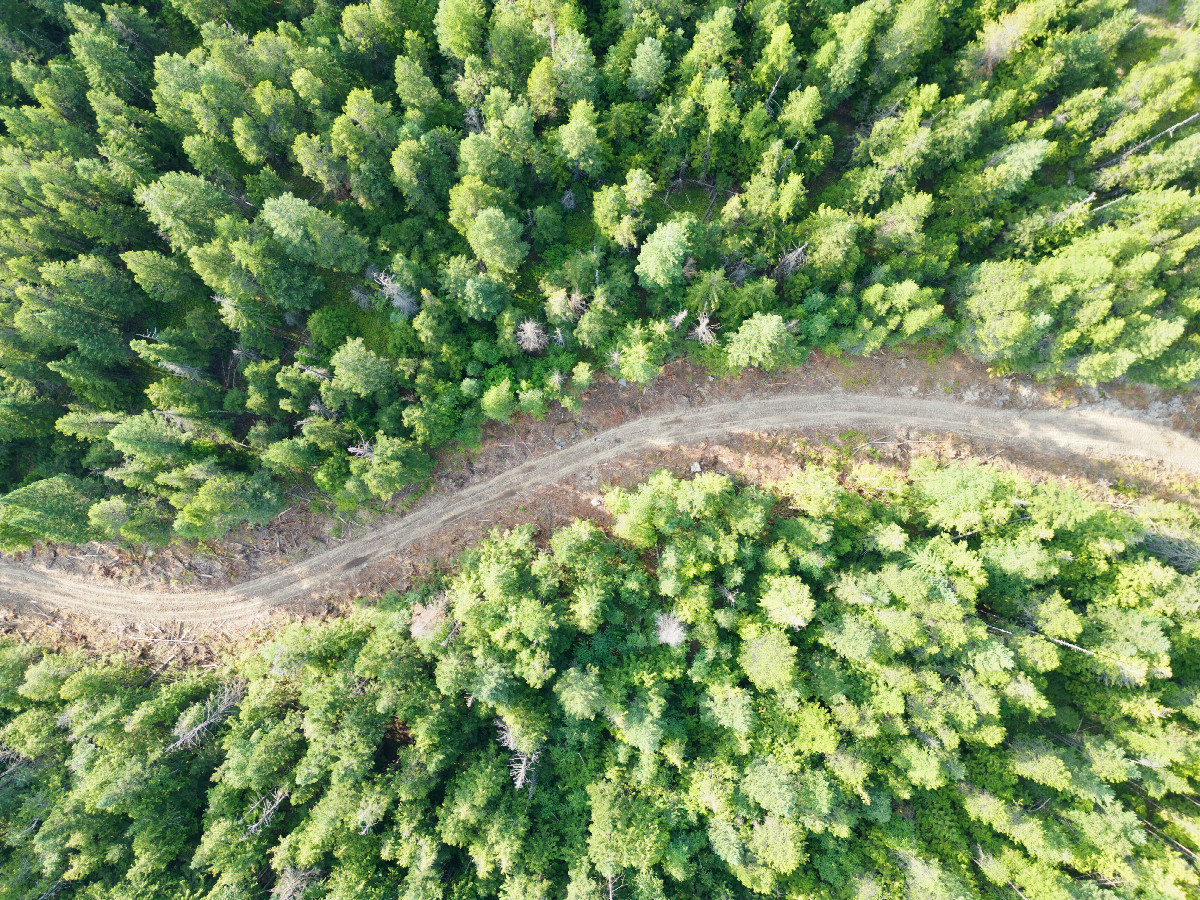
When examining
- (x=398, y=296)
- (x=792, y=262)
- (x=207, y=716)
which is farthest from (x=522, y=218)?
(x=207, y=716)

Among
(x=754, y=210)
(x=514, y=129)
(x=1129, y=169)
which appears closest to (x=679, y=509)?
(x=754, y=210)

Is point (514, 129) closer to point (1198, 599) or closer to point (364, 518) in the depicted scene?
point (364, 518)

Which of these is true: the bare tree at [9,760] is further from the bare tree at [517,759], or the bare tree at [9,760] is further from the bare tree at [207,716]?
the bare tree at [517,759]

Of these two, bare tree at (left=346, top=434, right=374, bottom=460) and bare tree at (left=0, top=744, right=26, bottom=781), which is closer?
bare tree at (left=346, top=434, right=374, bottom=460)

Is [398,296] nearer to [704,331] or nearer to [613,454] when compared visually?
[613,454]

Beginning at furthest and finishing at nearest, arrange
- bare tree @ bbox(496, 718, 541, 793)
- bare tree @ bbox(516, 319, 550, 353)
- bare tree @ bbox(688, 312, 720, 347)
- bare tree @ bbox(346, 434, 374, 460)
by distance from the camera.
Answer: bare tree @ bbox(688, 312, 720, 347) → bare tree @ bbox(516, 319, 550, 353) → bare tree @ bbox(346, 434, 374, 460) → bare tree @ bbox(496, 718, 541, 793)

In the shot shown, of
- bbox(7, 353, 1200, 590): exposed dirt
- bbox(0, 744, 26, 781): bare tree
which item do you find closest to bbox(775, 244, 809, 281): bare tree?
bbox(7, 353, 1200, 590): exposed dirt

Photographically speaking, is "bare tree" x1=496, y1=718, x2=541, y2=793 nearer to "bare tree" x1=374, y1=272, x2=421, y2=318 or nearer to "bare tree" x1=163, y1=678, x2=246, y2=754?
"bare tree" x1=163, y1=678, x2=246, y2=754
